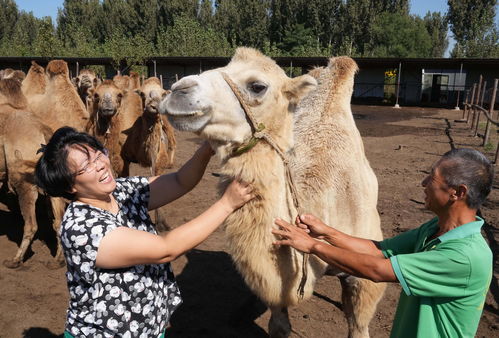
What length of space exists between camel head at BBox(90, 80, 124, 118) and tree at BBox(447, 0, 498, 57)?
4457cm

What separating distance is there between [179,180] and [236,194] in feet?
1.62

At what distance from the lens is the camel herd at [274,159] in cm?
213

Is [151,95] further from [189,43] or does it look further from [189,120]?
[189,43]

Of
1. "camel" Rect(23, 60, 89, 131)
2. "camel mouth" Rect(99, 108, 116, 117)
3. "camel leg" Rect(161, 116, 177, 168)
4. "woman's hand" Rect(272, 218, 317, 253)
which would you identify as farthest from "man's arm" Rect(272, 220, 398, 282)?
"camel leg" Rect(161, 116, 177, 168)

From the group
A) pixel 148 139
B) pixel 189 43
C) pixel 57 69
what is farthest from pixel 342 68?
pixel 189 43

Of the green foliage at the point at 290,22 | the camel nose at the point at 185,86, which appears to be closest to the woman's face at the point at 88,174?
the camel nose at the point at 185,86

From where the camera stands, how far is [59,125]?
609cm

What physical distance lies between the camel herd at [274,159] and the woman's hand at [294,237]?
9 centimetres

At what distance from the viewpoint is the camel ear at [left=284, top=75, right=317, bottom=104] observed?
2.29 m

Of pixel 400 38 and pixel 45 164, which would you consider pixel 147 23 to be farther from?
pixel 45 164

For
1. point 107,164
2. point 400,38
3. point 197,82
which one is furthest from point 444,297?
point 400,38

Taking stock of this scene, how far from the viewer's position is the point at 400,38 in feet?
160

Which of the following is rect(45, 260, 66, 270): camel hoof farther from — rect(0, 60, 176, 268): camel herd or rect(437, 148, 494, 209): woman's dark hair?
rect(437, 148, 494, 209): woman's dark hair

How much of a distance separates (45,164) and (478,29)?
53.3 m
